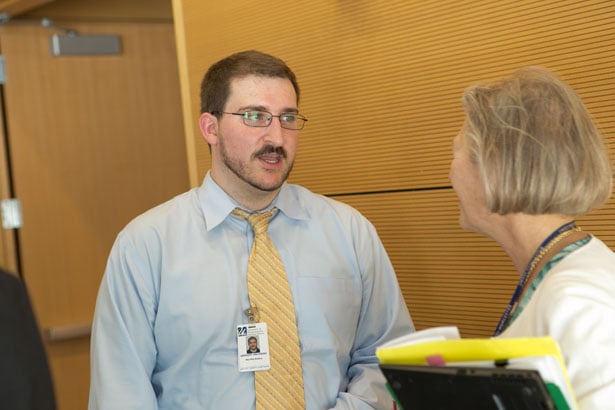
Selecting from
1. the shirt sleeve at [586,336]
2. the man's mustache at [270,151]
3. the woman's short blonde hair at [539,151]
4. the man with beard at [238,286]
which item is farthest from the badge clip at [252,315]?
the shirt sleeve at [586,336]

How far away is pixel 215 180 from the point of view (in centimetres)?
280

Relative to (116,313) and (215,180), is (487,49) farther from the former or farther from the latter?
(116,313)

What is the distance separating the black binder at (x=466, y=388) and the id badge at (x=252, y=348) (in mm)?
856

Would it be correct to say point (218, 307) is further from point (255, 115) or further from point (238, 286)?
point (255, 115)

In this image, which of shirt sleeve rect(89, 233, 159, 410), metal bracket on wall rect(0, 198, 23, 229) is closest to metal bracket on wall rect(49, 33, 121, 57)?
metal bracket on wall rect(0, 198, 23, 229)

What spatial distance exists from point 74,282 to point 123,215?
528 millimetres

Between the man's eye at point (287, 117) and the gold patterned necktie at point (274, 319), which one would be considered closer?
the gold patterned necktie at point (274, 319)

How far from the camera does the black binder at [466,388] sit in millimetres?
1511

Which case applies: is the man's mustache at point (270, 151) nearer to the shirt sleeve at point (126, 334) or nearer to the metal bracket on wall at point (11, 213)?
the shirt sleeve at point (126, 334)

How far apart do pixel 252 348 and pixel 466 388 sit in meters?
1.08

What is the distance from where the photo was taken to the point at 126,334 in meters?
2.54

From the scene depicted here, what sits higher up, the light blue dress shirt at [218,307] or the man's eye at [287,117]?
the man's eye at [287,117]

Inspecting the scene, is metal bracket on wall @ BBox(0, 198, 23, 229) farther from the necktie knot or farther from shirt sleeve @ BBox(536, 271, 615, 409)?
shirt sleeve @ BBox(536, 271, 615, 409)

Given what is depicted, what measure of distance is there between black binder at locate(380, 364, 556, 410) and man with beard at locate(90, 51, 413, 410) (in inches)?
35.6
